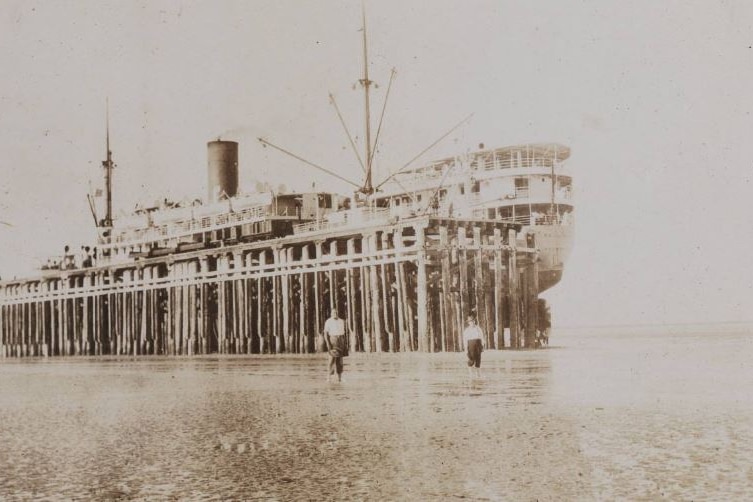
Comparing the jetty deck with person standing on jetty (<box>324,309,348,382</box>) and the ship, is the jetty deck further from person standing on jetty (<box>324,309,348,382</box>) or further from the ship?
person standing on jetty (<box>324,309,348,382</box>)

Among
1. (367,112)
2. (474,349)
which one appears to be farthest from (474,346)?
(367,112)

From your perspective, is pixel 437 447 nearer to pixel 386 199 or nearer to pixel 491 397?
pixel 491 397

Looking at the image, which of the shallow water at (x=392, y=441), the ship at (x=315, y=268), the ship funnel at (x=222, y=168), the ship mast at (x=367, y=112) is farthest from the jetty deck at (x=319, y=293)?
the shallow water at (x=392, y=441)

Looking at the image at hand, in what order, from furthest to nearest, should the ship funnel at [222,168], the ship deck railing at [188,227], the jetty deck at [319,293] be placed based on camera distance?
Answer: 1. the ship funnel at [222,168]
2. the ship deck railing at [188,227]
3. the jetty deck at [319,293]

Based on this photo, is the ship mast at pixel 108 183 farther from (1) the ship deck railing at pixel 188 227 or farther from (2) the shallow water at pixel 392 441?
(2) the shallow water at pixel 392 441

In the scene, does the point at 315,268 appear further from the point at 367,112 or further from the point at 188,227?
the point at 188,227

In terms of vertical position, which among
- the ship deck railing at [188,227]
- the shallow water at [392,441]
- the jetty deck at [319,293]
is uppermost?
the ship deck railing at [188,227]

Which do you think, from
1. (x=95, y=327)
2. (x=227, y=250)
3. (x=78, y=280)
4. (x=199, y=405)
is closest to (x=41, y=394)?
(x=199, y=405)
